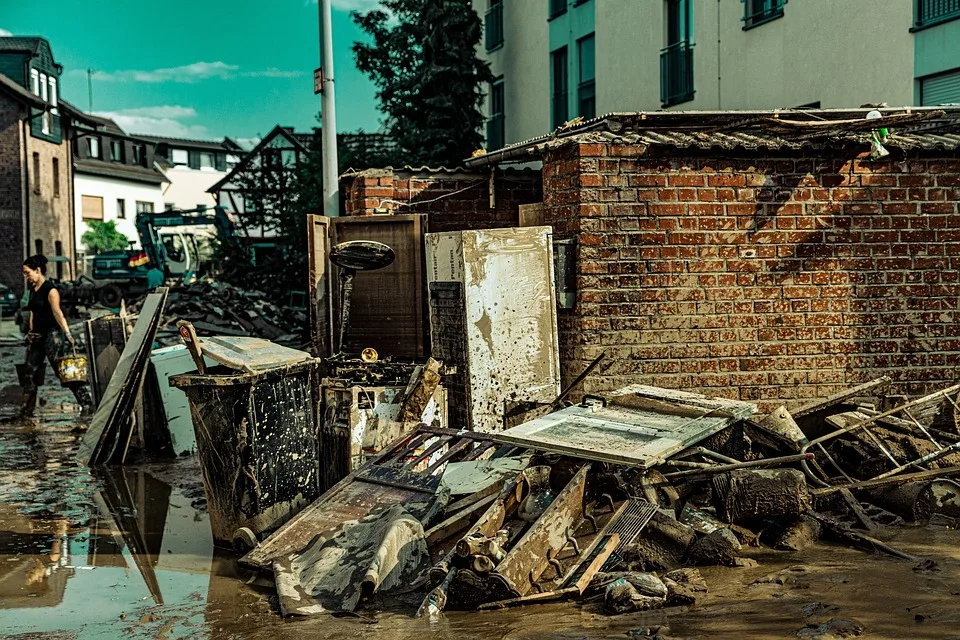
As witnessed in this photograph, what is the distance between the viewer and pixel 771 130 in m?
8.20

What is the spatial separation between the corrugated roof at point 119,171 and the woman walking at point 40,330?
44769 mm

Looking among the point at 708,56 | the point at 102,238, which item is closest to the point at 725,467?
the point at 708,56

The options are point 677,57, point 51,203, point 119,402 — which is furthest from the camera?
point 51,203

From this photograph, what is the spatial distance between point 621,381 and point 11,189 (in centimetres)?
4332

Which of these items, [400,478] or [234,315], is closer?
[400,478]

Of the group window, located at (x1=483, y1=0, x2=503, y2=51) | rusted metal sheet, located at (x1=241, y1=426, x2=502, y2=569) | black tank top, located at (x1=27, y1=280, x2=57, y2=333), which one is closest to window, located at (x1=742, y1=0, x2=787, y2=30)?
window, located at (x1=483, y1=0, x2=503, y2=51)

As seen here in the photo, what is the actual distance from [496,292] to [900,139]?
3.41 meters

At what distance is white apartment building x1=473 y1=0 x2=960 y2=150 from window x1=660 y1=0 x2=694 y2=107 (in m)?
0.02

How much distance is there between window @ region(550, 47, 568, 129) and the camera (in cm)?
2864

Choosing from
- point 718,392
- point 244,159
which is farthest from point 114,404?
point 244,159

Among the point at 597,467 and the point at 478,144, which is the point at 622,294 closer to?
Answer: the point at 597,467

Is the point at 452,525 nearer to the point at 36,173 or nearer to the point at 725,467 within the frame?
the point at 725,467

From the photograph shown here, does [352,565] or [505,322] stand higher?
[505,322]

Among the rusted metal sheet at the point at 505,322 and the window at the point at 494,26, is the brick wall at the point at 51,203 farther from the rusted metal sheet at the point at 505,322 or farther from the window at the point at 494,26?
Result: the rusted metal sheet at the point at 505,322
